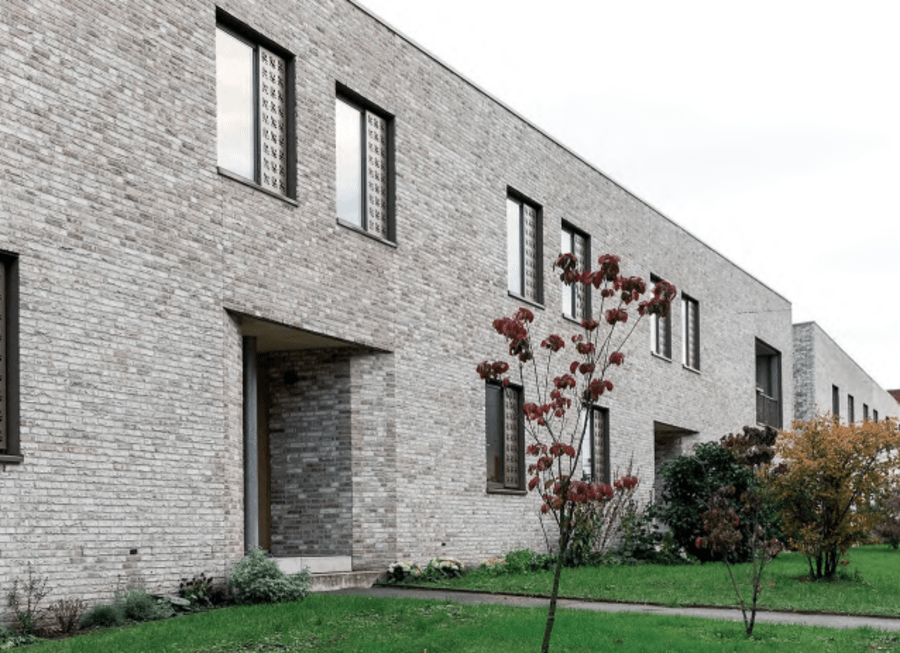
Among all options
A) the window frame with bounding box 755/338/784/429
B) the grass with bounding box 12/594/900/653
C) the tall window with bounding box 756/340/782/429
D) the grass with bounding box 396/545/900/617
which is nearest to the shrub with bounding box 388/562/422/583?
the grass with bounding box 396/545/900/617

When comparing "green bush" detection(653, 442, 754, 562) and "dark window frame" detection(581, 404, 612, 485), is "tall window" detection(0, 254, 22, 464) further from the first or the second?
"green bush" detection(653, 442, 754, 562)

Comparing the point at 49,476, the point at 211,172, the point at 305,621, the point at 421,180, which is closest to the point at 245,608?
the point at 305,621

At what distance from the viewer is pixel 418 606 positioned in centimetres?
1198

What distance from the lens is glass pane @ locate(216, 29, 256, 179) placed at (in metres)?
13.7

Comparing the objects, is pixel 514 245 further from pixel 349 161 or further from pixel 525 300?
pixel 349 161

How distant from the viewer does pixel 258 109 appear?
46.8ft

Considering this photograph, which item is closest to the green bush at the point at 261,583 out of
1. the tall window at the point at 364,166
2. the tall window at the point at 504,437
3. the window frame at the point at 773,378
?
the tall window at the point at 364,166

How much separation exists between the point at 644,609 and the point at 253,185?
655 centimetres

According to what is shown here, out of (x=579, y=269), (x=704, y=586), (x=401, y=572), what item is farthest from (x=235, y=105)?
(x=579, y=269)

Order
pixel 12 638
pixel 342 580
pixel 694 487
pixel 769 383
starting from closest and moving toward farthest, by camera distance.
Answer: pixel 12 638, pixel 342 580, pixel 694 487, pixel 769 383

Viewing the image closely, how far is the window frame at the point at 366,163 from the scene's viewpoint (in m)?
16.0

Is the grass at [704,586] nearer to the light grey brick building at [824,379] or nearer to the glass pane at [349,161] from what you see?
the glass pane at [349,161]

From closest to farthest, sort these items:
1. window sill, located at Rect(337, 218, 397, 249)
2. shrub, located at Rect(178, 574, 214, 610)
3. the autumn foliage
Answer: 1. shrub, located at Rect(178, 574, 214, 610)
2. window sill, located at Rect(337, 218, 397, 249)
3. the autumn foliage

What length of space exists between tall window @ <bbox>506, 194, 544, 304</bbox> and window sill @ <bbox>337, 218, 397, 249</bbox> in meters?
4.00
